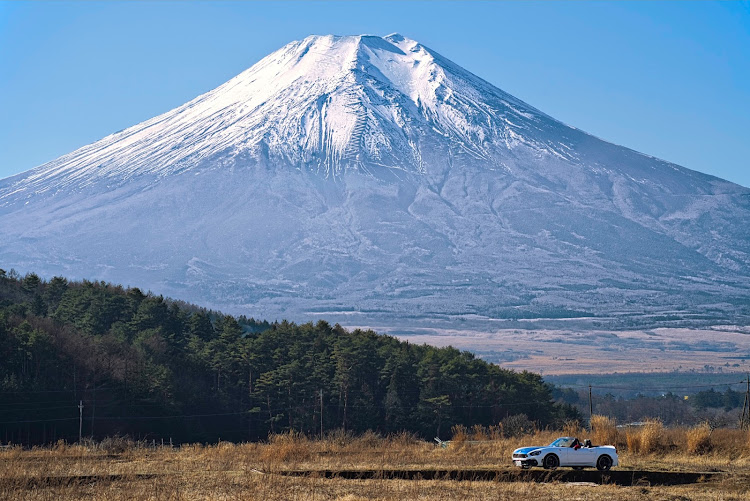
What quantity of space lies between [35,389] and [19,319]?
8.43 m

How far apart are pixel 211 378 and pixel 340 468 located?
39515 millimetres

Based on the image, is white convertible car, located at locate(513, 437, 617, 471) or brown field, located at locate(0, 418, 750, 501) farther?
white convertible car, located at locate(513, 437, 617, 471)

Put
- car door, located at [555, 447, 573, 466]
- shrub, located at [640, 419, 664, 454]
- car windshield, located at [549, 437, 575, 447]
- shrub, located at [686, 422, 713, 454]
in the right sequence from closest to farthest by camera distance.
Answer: car door, located at [555, 447, 573, 466]
car windshield, located at [549, 437, 575, 447]
shrub, located at [686, 422, 713, 454]
shrub, located at [640, 419, 664, 454]

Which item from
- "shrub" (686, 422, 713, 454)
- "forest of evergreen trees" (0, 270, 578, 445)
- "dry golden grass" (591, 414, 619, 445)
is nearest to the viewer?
"shrub" (686, 422, 713, 454)

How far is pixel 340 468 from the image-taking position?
22.8 m

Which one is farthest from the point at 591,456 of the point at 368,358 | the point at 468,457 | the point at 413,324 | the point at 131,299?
the point at 413,324

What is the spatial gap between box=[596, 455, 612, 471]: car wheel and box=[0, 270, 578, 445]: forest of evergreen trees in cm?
2769

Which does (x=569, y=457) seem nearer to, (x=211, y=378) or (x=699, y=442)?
(x=699, y=442)

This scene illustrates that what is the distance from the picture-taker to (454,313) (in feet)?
575

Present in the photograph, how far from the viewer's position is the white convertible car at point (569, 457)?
23.0 m

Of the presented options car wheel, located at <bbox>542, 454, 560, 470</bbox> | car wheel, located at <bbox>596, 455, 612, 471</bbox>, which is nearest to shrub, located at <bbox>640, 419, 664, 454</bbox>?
car wheel, located at <bbox>596, 455, 612, 471</bbox>

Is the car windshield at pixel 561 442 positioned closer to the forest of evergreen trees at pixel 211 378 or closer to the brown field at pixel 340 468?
the brown field at pixel 340 468

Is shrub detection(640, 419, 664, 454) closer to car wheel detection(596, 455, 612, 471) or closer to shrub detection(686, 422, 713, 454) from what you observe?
shrub detection(686, 422, 713, 454)

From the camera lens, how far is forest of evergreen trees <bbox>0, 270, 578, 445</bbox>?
4903 centimetres
